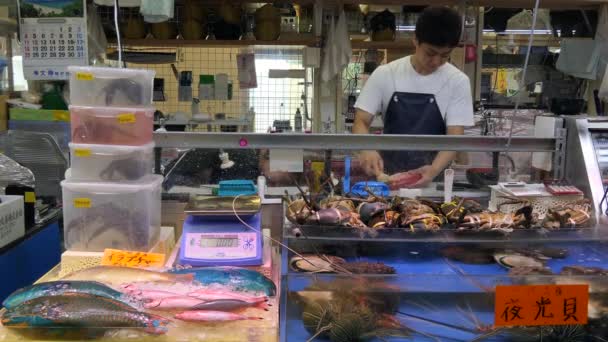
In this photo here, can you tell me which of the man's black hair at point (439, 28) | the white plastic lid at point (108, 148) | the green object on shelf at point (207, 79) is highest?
the man's black hair at point (439, 28)

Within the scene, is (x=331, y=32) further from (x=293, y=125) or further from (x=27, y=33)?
(x=27, y=33)

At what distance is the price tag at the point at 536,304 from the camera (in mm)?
1094

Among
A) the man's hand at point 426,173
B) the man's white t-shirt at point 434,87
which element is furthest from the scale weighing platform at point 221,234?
the man's white t-shirt at point 434,87

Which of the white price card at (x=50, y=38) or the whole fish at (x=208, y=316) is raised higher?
the white price card at (x=50, y=38)

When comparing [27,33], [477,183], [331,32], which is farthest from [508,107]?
[27,33]

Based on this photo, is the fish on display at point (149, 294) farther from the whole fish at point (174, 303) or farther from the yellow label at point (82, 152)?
the yellow label at point (82, 152)

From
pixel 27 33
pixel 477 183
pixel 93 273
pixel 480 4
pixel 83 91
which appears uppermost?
pixel 480 4

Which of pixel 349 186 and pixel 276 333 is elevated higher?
pixel 349 186

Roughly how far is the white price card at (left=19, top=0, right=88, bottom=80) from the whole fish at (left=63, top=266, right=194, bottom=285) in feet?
6.85

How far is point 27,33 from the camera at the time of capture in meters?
3.04

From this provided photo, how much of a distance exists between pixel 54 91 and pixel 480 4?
3261 millimetres

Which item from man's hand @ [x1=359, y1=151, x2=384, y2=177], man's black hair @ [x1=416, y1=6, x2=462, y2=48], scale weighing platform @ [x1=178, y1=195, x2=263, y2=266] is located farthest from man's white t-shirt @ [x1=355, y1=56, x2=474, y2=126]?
scale weighing platform @ [x1=178, y1=195, x2=263, y2=266]

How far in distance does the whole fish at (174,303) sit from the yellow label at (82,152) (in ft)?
1.66

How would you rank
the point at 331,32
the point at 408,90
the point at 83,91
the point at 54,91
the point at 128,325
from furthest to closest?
the point at 331,32 < the point at 54,91 < the point at 408,90 < the point at 83,91 < the point at 128,325
